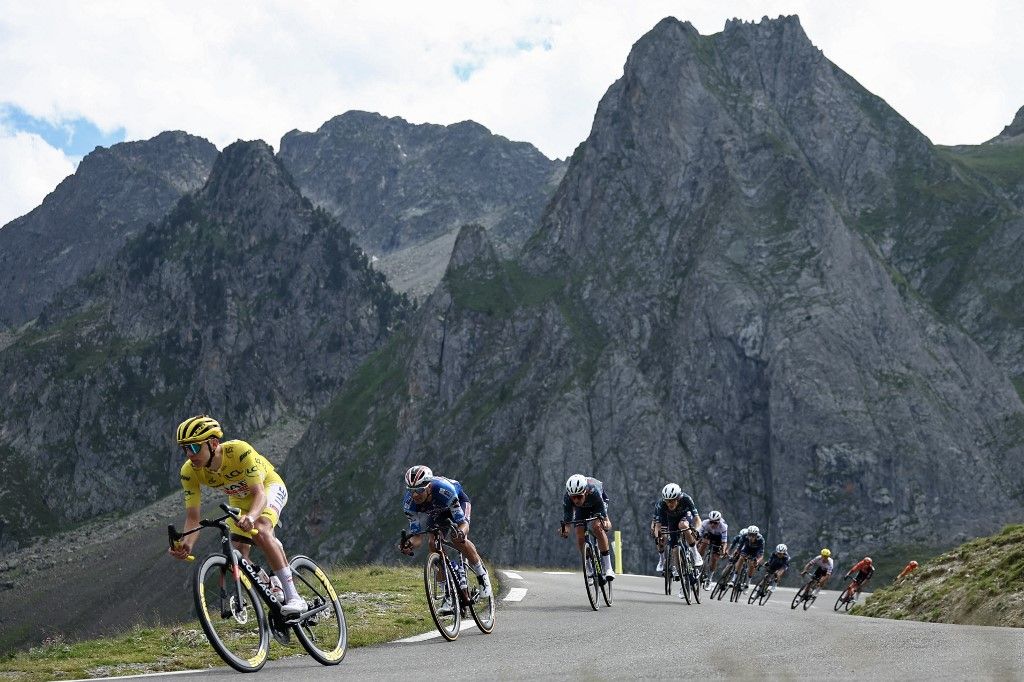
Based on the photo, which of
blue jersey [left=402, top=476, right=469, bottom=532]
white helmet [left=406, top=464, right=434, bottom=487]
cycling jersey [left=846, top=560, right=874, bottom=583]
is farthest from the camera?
cycling jersey [left=846, top=560, right=874, bottom=583]

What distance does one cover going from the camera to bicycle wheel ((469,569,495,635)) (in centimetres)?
1363

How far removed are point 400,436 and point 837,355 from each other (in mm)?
64982

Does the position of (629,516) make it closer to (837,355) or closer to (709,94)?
(837,355)

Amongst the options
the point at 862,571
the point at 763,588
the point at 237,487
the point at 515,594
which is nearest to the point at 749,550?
the point at 763,588

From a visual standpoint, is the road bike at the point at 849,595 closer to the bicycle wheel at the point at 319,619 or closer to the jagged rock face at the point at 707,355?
the bicycle wheel at the point at 319,619

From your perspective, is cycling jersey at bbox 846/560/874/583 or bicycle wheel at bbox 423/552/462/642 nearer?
bicycle wheel at bbox 423/552/462/642

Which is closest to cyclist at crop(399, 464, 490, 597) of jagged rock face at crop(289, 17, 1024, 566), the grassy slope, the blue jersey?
the blue jersey

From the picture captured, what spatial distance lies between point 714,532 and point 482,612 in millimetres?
13804

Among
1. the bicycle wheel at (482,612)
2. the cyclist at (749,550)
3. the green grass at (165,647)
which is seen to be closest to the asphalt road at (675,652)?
the bicycle wheel at (482,612)

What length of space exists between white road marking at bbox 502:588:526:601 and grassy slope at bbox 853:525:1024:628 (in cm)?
745

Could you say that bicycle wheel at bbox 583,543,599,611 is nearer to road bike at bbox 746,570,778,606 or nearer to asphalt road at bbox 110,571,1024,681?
asphalt road at bbox 110,571,1024,681

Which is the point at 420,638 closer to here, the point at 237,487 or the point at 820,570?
the point at 237,487

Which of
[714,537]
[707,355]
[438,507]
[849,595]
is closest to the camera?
[438,507]

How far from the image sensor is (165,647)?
40.9 feet
